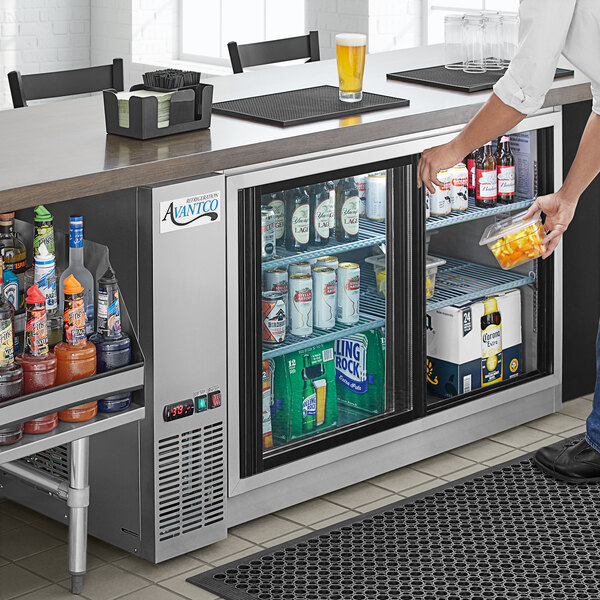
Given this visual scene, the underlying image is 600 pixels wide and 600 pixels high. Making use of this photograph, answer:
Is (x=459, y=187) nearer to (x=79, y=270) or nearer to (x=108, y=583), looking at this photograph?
(x=79, y=270)

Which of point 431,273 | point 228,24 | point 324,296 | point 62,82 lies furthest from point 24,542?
point 228,24

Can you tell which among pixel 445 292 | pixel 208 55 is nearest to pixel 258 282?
pixel 445 292

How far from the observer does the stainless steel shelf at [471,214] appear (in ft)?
12.4

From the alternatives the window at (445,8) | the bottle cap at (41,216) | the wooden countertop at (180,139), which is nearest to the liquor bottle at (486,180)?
the wooden countertop at (180,139)

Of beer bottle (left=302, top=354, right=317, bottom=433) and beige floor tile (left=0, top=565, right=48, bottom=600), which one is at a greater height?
beer bottle (left=302, top=354, right=317, bottom=433)

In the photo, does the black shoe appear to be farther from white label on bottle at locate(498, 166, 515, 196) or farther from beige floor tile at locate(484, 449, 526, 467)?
white label on bottle at locate(498, 166, 515, 196)

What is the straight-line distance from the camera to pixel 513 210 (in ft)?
13.2

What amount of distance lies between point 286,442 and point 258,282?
597mm

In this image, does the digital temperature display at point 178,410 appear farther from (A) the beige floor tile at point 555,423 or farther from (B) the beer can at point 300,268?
(A) the beige floor tile at point 555,423

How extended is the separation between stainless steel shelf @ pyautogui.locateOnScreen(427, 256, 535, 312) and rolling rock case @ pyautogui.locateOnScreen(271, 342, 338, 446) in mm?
424

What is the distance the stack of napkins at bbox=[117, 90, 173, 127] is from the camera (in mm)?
3070

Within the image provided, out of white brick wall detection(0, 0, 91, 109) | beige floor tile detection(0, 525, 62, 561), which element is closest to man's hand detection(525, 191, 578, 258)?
beige floor tile detection(0, 525, 62, 561)

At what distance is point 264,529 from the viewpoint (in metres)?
3.35

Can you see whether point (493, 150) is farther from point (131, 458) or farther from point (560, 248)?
point (131, 458)
